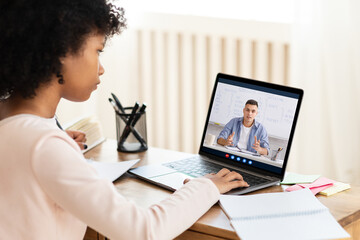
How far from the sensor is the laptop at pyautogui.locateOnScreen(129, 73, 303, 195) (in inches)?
52.7

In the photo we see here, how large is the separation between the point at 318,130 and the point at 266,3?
0.64 m

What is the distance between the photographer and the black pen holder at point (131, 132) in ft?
5.43

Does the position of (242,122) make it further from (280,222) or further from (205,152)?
(280,222)

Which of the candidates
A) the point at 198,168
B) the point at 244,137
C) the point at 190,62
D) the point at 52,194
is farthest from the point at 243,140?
the point at 190,62

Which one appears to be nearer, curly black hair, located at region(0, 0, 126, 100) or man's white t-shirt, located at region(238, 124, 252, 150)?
curly black hair, located at region(0, 0, 126, 100)

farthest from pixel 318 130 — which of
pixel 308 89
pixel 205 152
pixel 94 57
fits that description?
pixel 94 57

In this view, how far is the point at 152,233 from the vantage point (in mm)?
969

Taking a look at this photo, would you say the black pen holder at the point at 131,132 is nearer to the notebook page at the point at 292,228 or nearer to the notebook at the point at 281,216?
the notebook at the point at 281,216

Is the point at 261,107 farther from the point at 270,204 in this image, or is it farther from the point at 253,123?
the point at 270,204

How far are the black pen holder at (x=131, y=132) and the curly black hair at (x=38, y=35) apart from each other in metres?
0.65

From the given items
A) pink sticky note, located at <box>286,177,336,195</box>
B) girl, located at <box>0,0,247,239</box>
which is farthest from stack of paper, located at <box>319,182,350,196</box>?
girl, located at <box>0,0,247,239</box>

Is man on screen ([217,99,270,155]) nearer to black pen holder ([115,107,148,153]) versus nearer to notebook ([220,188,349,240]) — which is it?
notebook ([220,188,349,240])

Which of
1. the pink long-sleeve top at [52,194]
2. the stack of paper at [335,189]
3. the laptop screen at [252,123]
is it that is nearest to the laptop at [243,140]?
the laptop screen at [252,123]

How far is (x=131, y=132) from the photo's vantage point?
166cm
